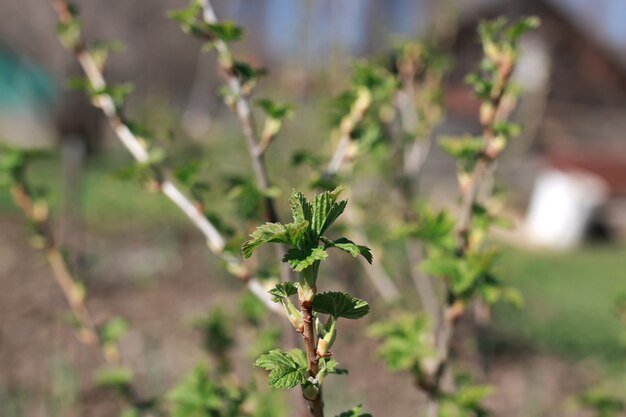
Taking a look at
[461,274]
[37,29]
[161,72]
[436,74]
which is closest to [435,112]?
[436,74]

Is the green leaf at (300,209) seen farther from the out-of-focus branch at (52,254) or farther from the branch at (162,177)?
the out-of-focus branch at (52,254)

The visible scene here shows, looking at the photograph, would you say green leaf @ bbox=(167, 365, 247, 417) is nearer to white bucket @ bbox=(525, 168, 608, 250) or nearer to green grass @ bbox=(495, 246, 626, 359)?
green grass @ bbox=(495, 246, 626, 359)

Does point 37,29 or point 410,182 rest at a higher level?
point 37,29

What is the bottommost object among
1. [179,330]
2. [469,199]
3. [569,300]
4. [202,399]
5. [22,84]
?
[202,399]

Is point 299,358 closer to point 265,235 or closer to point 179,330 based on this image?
point 265,235

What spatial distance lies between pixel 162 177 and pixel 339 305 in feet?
2.54

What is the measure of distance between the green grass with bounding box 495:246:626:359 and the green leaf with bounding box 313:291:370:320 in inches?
110

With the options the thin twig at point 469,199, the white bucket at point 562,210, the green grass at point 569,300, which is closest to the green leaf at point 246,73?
the thin twig at point 469,199

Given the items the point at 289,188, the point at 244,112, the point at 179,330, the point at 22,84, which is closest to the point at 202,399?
the point at 244,112

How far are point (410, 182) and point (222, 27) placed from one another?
117 centimetres

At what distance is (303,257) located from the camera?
662mm

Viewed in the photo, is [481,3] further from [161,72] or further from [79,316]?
[79,316]

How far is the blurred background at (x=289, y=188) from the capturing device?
10.5ft

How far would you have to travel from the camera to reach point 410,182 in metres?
2.17
